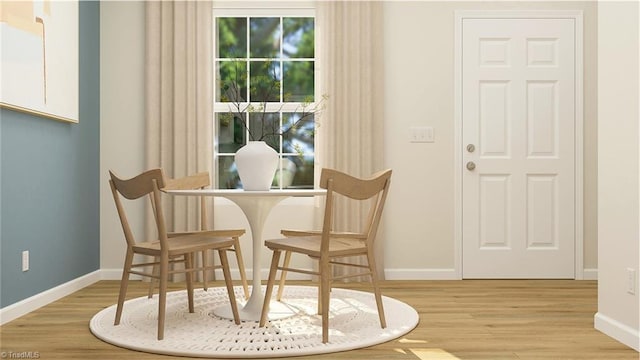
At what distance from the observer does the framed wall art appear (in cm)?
317

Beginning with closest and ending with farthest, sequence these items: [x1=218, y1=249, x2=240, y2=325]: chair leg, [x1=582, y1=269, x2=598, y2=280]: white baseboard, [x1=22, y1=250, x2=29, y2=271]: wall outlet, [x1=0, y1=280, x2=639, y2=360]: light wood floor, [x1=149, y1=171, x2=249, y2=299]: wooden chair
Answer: [x1=0, y1=280, x2=639, y2=360]: light wood floor
[x1=218, y1=249, x2=240, y2=325]: chair leg
[x1=22, y1=250, x2=29, y2=271]: wall outlet
[x1=149, y1=171, x2=249, y2=299]: wooden chair
[x1=582, y1=269, x2=598, y2=280]: white baseboard

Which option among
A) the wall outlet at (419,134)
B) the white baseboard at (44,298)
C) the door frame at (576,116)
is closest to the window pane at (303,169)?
the wall outlet at (419,134)

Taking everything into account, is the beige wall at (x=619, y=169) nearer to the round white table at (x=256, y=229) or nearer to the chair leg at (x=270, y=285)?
the round white table at (x=256, y=229)

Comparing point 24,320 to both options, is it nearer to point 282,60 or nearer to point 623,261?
point 282,60

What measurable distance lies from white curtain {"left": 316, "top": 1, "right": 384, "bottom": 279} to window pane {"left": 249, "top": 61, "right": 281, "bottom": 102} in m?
0.44

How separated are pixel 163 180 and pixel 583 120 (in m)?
3.44

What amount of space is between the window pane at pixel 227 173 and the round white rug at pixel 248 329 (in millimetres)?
1198

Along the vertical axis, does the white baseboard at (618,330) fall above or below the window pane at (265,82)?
below

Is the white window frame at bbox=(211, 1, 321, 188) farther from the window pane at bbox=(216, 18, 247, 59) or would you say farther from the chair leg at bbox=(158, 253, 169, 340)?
the chair leg at bbox=(158, 253, 169, 340)

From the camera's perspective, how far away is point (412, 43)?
185 inches

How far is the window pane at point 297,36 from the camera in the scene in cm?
480

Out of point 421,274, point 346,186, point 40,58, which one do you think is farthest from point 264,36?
point 346,186

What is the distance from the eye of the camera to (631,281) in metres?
2.81

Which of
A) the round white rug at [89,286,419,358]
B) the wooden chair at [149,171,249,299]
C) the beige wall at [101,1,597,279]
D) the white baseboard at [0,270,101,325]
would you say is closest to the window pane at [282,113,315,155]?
the beige wall at [101,1,597,279]
